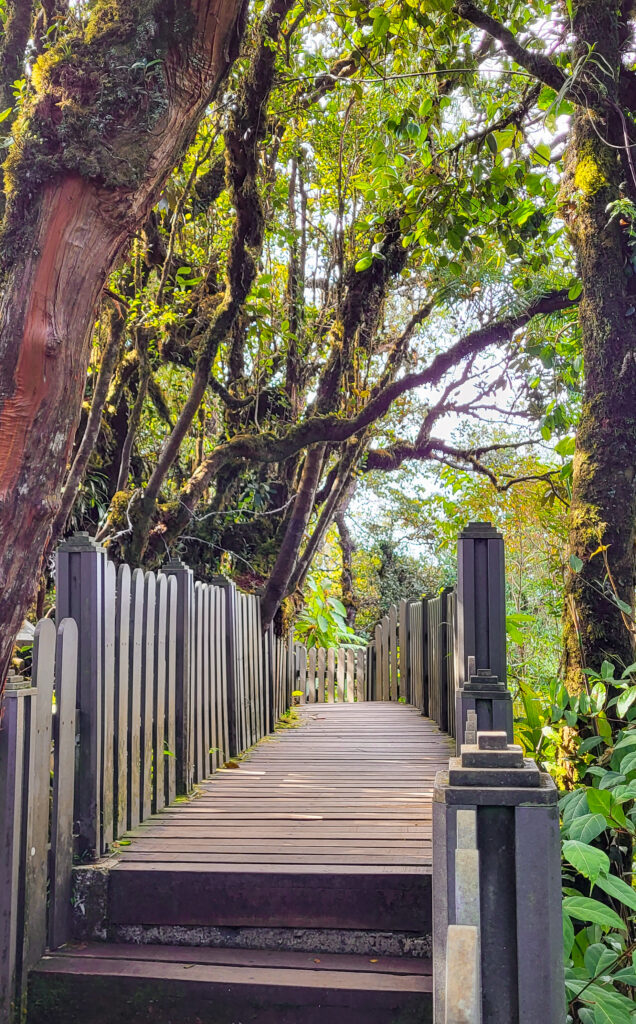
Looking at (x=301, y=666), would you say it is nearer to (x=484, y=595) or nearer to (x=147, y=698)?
(x=484, y=595)

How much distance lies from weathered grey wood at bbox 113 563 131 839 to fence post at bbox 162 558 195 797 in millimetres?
904

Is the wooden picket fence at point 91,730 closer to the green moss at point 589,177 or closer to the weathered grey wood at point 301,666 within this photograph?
the green moss at point 589,177

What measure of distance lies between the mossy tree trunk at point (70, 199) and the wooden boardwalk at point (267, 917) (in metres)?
1.24

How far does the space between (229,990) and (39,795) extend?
95cm

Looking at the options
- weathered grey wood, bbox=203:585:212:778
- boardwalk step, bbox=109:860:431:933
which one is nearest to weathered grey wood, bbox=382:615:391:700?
weathered grey wood, bbox=203:585:212:778

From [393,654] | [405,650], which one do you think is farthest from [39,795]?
[393,654]

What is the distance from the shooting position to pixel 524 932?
1428 millimetres

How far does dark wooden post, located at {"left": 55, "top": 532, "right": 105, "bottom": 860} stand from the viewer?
326cm

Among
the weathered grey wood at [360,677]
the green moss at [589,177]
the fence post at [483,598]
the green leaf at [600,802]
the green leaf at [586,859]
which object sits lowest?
the weathered grey wood at [360,677]

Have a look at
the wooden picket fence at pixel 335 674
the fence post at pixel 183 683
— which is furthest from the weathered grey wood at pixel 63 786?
the wooden picket fence at pixel 335 674

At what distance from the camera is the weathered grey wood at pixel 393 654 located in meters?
11.6

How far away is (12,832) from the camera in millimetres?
2625

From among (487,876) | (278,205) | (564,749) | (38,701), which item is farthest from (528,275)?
(487,876)

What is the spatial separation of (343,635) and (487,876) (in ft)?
43.7
